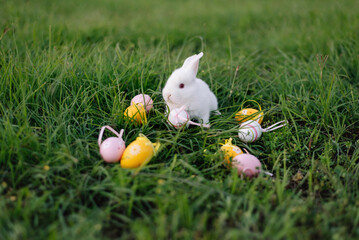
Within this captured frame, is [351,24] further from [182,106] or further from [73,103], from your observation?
[73,103]

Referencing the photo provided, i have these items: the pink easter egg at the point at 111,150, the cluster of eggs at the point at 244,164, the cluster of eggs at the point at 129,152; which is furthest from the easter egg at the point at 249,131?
the pink easter egg at the point at 111,150

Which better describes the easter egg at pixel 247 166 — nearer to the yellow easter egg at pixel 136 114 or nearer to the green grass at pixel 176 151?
the green grass at pixel 176 151

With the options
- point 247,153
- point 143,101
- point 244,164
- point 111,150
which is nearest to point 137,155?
point 111,150

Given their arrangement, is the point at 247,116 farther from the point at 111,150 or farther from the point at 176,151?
the point at 111,150

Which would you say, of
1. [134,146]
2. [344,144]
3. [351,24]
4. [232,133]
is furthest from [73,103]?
[351,24]

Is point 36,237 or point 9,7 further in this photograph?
point 9,7

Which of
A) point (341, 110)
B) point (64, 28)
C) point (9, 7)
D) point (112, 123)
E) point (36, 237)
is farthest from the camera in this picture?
point (9, 7)

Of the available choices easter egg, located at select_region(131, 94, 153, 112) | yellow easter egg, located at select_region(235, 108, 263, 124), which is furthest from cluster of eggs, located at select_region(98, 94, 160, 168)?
yellow easter egg, located at select_region(235, 108, 263, 124)
